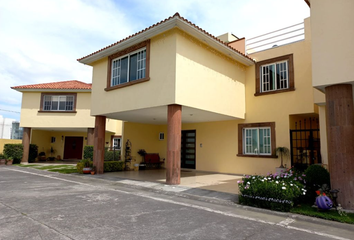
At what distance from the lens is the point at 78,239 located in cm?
405

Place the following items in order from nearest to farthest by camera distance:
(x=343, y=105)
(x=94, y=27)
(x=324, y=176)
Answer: (x=343, y=105) < (x=324, y=176) < (x=94, y=27)

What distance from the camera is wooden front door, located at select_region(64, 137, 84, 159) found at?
24.8 metres

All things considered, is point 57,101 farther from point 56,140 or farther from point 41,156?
point 41,156

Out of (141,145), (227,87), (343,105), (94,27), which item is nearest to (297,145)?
(227,87)

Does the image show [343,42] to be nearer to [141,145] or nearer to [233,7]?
[233,7]

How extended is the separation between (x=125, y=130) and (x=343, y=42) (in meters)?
12.5

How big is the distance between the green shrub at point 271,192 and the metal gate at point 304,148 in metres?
4.88

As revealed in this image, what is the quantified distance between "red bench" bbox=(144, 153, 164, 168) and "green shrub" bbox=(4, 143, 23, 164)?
35.9ft

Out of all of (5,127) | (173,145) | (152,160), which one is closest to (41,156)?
(152,160)

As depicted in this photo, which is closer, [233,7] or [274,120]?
[233,7]

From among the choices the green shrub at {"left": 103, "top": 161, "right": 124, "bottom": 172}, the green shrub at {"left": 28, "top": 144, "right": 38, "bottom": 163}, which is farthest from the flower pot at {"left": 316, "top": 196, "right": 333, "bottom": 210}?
the green shrub at {"left": 28, "top": 144, "right": 38, "bottom": 163}

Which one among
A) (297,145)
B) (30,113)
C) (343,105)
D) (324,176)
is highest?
(30,113)

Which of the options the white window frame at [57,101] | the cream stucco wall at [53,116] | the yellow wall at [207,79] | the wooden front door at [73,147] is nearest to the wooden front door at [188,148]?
the yellow wall at [207,79]

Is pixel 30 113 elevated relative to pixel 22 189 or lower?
elevated
